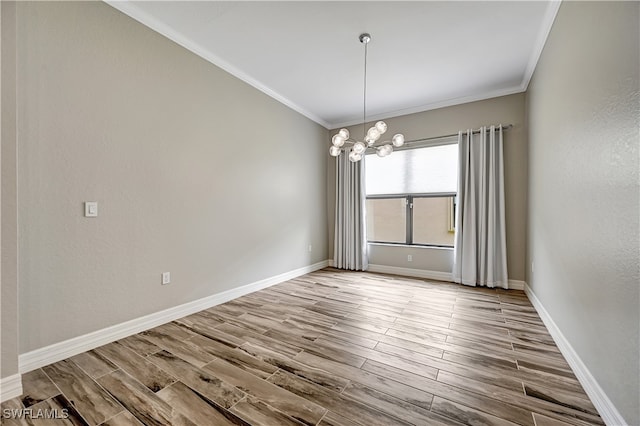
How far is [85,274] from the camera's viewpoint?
2.16 metres

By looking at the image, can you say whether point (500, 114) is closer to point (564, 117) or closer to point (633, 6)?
point (564, 117)

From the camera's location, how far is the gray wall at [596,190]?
1268 mm

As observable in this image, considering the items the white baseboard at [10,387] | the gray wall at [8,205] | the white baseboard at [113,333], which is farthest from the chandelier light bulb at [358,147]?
the white baseboard at [10,387]

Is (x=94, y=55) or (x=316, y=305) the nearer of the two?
(x=94, y=55)

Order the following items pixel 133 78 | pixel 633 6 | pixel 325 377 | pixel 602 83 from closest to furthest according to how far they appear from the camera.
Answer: pixel 633 6 → pixel 602 83 → pixel 325 377 → pixel 133 78

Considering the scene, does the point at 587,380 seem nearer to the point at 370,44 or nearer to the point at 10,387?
the point at 370,44

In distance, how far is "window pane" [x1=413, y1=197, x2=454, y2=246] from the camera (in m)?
4.54

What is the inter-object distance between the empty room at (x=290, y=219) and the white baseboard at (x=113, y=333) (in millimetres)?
16

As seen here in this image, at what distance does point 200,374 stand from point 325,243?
3871 mm

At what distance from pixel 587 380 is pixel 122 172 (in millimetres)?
3830

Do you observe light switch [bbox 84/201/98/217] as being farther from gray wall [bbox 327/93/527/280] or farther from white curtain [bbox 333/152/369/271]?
gray wall [bbox 327/93/527/280]

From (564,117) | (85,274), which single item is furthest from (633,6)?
(85,274)

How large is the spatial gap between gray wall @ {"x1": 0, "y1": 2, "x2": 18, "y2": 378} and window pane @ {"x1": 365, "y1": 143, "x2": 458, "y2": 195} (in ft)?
15.1

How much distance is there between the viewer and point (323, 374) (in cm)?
185
